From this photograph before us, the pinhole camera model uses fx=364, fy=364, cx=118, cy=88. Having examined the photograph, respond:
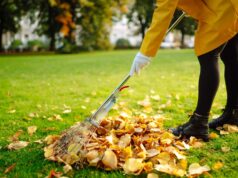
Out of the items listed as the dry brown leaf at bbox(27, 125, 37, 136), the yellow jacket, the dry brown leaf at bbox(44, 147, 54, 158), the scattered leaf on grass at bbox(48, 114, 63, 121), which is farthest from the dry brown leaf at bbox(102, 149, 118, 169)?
the scattered leaf on grass at bbox(48, 114, 63, 121)

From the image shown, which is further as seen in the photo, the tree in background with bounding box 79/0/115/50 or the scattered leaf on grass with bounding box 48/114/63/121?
the tree in background with bounding box 79/0/115/50

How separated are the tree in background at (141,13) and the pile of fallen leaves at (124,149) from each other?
39984 millimetres

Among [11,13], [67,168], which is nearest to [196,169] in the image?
[67,168]

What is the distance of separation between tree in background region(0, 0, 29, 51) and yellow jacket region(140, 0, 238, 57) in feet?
86.2

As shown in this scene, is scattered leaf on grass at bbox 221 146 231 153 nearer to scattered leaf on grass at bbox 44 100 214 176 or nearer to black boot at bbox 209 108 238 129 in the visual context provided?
scattered leaf on grass at bbox 44 100 214 176

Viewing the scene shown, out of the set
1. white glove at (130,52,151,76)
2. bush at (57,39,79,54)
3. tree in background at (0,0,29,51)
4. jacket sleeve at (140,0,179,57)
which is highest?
tree in background at (0,0,29,51)

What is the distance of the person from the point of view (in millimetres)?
2736

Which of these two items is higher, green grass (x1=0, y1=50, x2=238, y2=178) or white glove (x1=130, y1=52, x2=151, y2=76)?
white glove (x1=130, y1=52, x2=151, y2=76)

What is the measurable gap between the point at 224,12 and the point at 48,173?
5.67ft

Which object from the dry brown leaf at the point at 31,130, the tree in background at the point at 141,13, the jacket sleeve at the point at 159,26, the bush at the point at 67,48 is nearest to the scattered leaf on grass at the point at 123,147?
the dry brown leaf at the point at 31,130

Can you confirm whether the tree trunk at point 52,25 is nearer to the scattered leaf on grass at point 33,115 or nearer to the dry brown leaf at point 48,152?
the scattered leaf on grass at point 33,115

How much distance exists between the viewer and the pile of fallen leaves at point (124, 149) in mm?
2402

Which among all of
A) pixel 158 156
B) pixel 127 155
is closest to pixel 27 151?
pixel 127 155

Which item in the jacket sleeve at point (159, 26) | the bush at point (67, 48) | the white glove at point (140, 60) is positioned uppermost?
the jacket sleeve at point (159, 26)
